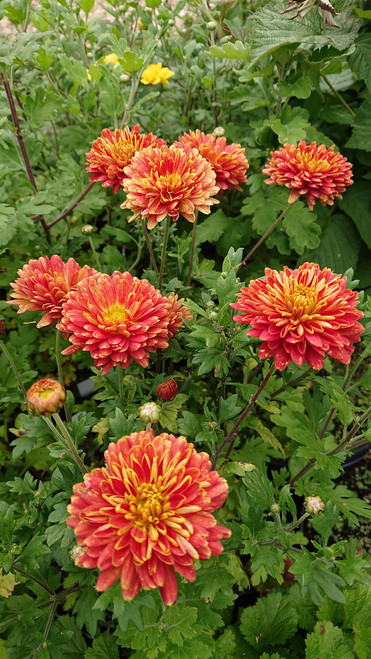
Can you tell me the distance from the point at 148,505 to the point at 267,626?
122 centimetres

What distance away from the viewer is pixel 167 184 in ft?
4.01

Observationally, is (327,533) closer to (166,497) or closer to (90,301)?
(166,497)

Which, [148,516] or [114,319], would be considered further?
[114,319]

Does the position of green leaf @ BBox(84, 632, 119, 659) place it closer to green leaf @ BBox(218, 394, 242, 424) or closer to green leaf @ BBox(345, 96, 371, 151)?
green leaf @ BBox(218, 394, 242, 424)

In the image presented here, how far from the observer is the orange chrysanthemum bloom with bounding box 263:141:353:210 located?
1482mm

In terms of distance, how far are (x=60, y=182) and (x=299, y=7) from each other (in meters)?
1.16

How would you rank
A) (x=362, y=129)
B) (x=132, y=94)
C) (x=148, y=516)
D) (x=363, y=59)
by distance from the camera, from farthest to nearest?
(x=362, y=129) → (x=363, y=59) → (x=132, y=94) → (x=148, y=516)

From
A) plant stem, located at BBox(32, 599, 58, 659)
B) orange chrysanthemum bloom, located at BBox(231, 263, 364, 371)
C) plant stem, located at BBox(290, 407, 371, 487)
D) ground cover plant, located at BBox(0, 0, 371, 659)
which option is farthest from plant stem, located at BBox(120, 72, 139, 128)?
plant stem, located at BBox(32, 599, 58, 659)

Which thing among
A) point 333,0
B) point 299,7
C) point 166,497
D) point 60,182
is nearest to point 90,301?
point 166,497

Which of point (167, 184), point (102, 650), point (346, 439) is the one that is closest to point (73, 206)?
point (167, 184)

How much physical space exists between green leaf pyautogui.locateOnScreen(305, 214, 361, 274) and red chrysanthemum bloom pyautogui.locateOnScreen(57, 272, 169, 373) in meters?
1.51

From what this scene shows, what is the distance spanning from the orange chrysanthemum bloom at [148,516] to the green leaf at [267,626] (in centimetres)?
109

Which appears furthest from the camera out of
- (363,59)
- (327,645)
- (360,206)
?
(360,206)

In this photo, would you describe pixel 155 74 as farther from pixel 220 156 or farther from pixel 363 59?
pixel 220 156
